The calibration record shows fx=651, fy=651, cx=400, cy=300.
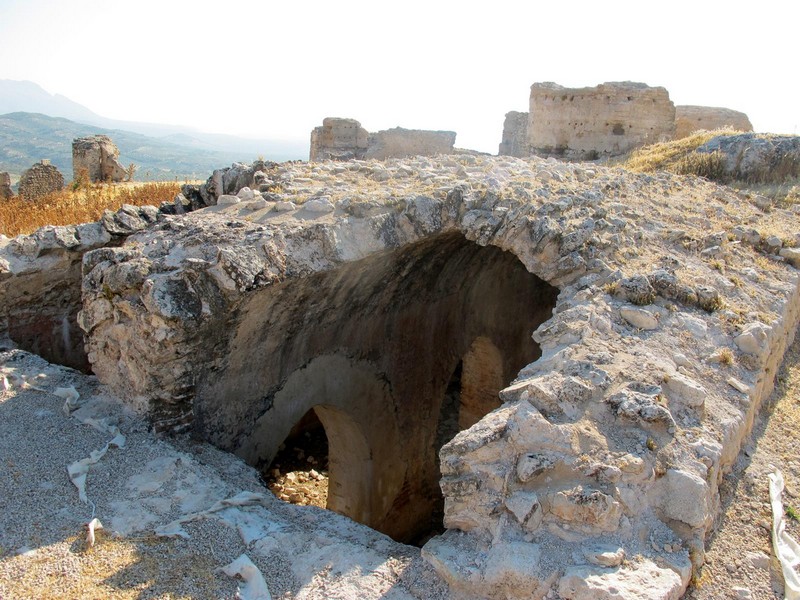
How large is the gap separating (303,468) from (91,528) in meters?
6.12

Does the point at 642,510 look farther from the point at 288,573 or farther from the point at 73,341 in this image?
the point at 73,341

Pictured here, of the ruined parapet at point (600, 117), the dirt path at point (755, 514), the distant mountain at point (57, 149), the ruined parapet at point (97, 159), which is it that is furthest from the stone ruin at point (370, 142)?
the distant mountain at point (57, 149)

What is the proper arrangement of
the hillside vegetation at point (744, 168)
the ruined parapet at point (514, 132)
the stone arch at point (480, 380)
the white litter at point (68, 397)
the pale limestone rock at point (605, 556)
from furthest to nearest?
the ruined parapet at point (514, 132), the stone arch at point (480, 380), the hillside vegetation at point (744, 168), the white litter at point (68, 397), the pale limestone rock at point (605, 556)

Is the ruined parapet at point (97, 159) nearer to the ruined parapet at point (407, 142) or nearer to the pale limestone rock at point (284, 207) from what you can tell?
the ruined parapet at point (407, 142)

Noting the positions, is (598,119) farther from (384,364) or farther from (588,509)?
(588,509)

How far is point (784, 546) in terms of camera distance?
3910 mm

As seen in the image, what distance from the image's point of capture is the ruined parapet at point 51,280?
632 centimetres

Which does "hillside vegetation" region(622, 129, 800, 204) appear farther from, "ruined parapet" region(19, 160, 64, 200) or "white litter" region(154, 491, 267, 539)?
"ruined parapet" region(19, 160, 64, 200)

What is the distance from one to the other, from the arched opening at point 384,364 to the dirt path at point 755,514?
3403mm

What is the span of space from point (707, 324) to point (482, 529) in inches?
110

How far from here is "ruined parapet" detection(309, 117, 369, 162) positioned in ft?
59.0

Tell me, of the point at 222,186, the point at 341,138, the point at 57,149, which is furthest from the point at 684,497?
the point at 57,149

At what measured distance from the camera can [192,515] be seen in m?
4.07

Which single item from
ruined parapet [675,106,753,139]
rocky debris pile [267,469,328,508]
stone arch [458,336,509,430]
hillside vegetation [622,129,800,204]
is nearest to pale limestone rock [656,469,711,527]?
stone arch [458,336,509,430]
